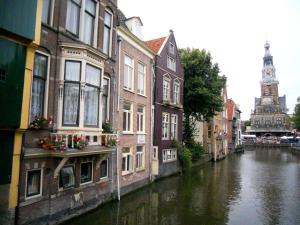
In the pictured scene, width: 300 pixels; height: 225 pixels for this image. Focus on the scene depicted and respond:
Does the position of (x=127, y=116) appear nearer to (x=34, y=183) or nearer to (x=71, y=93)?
(x=71, y=93)

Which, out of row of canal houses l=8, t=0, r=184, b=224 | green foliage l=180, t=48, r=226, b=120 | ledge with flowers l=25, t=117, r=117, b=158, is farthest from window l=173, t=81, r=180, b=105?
ledge with flowers l=25, t=117, r=117, b=158

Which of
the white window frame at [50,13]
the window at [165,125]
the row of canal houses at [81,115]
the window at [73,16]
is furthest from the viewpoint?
the window at [165,125]

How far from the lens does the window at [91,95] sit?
1198 cm

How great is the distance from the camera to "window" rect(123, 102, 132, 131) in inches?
695

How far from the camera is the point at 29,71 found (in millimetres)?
9453

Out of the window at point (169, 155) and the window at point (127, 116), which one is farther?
the window at point (169, 155)

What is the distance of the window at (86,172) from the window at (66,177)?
0.73 meters

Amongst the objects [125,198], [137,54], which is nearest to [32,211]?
[125,198]

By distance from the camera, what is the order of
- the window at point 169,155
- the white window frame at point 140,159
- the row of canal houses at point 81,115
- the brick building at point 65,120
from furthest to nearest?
the window at point 169,155 < the white window frame at point 140,159 < the row of canal houses at point 81,115 < the brick building at point 65,120

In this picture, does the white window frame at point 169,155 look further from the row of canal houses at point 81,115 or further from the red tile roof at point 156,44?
the red tile roof at point 156,44

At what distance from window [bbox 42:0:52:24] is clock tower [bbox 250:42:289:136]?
382 feet

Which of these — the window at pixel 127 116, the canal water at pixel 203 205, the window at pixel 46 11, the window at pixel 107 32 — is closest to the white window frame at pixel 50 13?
the window at pixel 46 11

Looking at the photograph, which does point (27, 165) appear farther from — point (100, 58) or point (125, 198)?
point (125, 198)

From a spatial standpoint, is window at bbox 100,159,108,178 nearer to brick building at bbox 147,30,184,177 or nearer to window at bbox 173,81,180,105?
brick building at bbox 147,30,184,177
